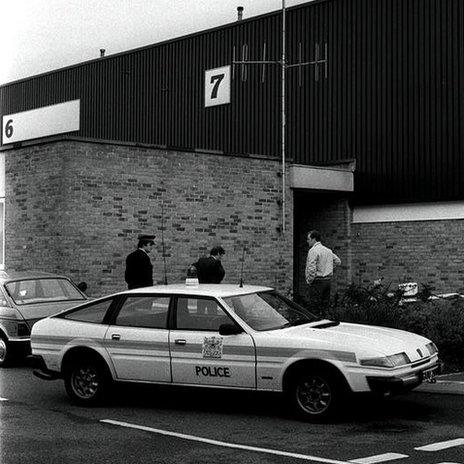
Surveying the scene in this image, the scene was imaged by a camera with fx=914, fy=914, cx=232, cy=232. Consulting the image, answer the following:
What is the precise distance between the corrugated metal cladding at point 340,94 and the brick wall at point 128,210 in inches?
106

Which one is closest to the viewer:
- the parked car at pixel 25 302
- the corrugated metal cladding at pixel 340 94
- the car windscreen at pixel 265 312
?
the car windscreen at pixel 265 312

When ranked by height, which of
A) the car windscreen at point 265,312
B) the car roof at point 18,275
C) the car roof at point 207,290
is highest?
the car roof at point 18,275

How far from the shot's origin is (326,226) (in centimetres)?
2402

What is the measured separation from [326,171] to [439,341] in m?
11.0

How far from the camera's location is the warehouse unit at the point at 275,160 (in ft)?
60.3

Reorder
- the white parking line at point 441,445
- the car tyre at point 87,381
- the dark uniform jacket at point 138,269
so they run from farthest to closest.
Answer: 1. the dark uniform jacket at point 138,269
2. the car tyre at point 87,381
3. the white parking line at point 441,445

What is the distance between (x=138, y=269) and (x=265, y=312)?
5.93 meters

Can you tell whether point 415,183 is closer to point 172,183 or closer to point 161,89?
point 172,183

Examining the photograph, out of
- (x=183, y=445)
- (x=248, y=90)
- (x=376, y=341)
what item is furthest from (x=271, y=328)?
(x=248, y=90)

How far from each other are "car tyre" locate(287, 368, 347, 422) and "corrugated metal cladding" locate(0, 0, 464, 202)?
44.6 ft

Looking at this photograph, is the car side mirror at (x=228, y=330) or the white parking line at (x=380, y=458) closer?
the white parking line at (x=380, y=458)

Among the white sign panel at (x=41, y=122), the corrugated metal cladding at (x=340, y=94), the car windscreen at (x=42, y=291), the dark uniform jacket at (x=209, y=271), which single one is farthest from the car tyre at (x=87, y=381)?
the white sign panel at (x=41, y=122)

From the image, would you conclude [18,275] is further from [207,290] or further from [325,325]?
[325,325]

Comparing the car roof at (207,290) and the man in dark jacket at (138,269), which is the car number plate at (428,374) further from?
the man in dark jacket at (138,269)
